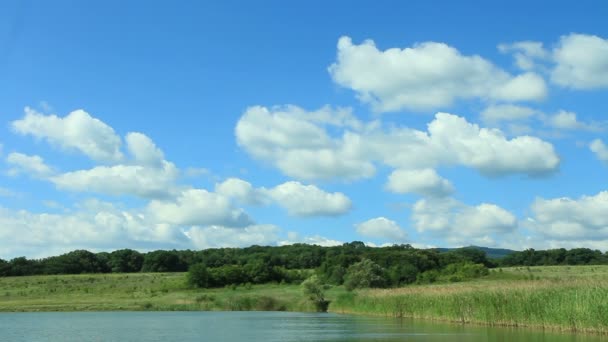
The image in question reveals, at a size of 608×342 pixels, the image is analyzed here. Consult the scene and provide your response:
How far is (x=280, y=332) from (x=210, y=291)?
52858mm

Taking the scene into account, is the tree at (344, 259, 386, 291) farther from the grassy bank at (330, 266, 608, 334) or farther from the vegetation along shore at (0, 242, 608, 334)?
the grassy bank at (330, 266, 608, 334)

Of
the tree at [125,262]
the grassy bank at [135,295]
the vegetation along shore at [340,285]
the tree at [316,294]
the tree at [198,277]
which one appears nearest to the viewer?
the vegetation along shore at [340,285]

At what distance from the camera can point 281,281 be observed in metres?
99.2

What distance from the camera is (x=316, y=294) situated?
74875 mm

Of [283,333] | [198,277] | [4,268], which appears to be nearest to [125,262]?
[4,268]

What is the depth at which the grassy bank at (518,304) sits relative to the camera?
33.3 metres

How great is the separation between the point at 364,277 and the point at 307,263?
5839 centimetres

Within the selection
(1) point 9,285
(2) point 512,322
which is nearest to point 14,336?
(2) point 512,322

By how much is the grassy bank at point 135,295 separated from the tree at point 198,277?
1.19 m

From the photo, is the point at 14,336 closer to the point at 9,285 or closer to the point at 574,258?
the point at 9,285

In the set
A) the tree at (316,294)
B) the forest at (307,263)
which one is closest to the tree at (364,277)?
the forest at (307,263)

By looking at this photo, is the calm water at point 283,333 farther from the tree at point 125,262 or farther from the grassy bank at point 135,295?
the tree at point 125,262

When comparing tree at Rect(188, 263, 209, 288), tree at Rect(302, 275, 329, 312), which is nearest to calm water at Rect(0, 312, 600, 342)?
tree at Rect(302, 275, 329, 312)

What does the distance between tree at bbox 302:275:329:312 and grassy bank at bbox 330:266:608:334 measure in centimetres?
1573
